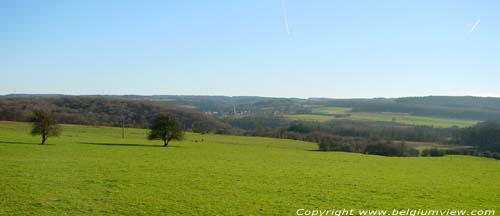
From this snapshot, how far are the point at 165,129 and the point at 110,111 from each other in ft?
260

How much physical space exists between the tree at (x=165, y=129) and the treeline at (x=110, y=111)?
50.7 metres

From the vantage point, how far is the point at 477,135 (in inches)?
3770

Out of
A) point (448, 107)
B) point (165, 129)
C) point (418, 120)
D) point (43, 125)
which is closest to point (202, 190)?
point (43, 125)

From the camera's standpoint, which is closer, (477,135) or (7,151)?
(7,151)

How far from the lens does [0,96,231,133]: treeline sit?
115 meters

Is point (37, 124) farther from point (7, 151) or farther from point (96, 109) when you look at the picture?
point (96, 109)

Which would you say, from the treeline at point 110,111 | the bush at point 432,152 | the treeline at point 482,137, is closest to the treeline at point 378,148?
the bush at point 432,152

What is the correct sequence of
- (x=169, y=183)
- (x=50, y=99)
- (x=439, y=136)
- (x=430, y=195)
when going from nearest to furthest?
(x=430, y=195), (x=169, y=183), (x=439, y=136), (x=50, y=99)

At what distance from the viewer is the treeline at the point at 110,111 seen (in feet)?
376

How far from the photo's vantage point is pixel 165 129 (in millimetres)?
61188

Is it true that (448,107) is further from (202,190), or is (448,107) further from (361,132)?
(202,190)

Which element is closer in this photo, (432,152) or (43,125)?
(43,125)

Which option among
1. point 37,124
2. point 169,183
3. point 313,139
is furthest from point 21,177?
point 313,139

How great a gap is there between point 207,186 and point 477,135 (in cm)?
8785
